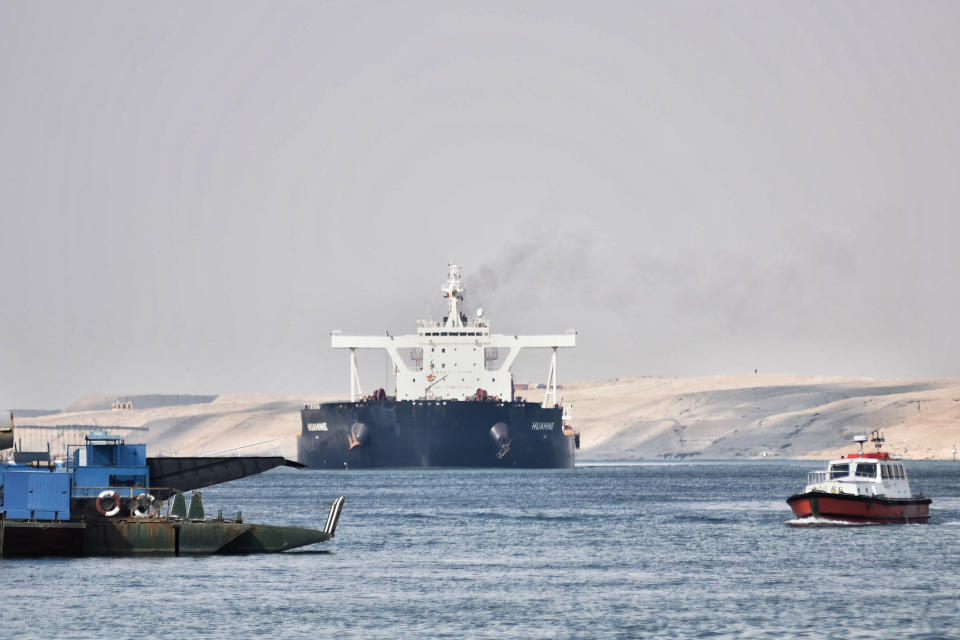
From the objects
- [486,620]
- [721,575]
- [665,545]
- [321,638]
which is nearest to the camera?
[321,638]

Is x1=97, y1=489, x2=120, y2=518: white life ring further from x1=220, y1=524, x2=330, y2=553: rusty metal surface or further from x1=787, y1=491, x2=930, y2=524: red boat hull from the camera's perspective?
x1=787, y1=491, x2=930, y2=524: red boat hull

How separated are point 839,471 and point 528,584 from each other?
24.7 meters

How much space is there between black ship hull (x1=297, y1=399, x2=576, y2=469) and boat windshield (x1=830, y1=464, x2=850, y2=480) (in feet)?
229

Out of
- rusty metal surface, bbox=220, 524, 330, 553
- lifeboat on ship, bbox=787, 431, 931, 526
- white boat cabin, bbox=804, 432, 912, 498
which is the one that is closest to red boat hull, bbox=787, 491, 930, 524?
lifeboat on ship, bbox=787, 431, 931, 526

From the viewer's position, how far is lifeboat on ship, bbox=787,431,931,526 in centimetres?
6912

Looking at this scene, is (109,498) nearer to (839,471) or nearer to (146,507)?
(146,507)

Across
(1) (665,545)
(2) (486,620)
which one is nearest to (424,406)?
(1) (665,545)

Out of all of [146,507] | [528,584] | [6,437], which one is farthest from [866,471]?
[6,437]

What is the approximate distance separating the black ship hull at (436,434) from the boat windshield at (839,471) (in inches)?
2751

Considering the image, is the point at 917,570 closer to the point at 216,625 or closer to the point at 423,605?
the point at 423,605

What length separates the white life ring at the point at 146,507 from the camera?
54375mm

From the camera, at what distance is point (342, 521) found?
2923 inches

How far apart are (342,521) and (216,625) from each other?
32840mm

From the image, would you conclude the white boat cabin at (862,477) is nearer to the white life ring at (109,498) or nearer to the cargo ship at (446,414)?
the white life ring at (109,498)
